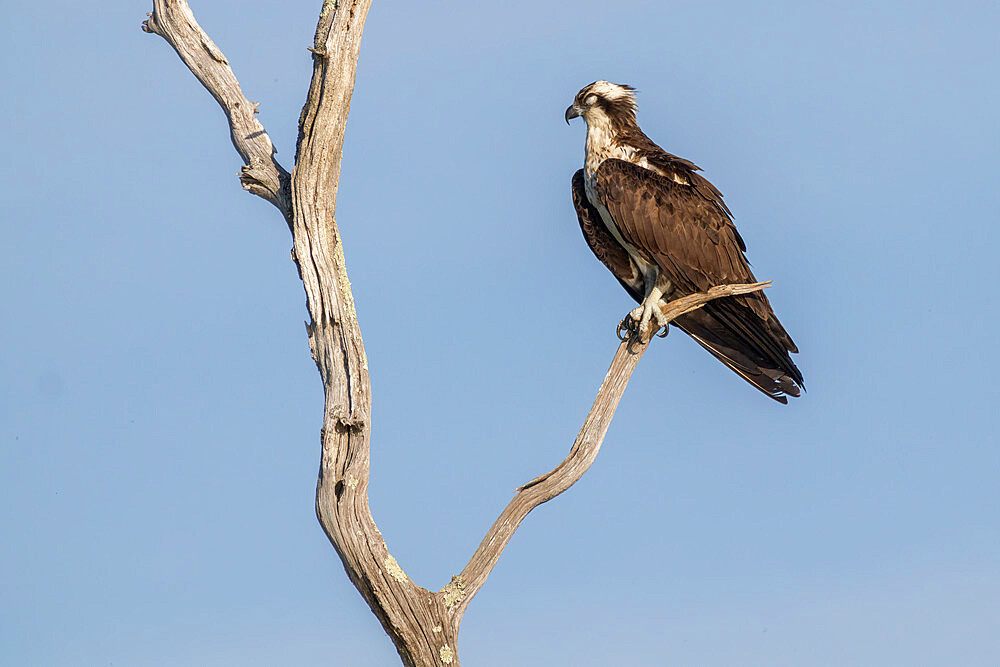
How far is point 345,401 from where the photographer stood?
6066 millimetres

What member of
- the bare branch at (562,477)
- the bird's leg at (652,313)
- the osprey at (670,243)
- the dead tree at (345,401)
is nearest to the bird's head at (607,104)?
the osprey at (670,243)

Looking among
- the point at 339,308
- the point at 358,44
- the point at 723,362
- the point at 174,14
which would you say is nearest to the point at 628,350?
the point at 723,362

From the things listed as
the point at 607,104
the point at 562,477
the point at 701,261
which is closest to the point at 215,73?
the point at 607,104

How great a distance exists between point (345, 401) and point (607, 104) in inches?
154

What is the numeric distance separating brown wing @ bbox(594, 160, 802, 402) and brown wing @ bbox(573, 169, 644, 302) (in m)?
0.34

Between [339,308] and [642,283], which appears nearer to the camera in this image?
[339,308]

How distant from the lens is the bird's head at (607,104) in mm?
8609

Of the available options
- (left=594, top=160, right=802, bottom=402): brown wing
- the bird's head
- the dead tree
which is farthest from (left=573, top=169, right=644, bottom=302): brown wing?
the dead tree

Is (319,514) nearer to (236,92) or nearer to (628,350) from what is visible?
(628,350)

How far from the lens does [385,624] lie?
6129 millimetres

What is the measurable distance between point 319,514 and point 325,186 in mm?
1978

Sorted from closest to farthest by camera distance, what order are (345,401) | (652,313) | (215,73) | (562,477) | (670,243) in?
(345,401) → (562,477) → (215,73) → (652,313) → (670,243)

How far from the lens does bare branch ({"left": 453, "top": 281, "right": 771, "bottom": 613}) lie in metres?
6.24

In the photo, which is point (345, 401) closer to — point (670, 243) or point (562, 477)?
point (562, 477)
